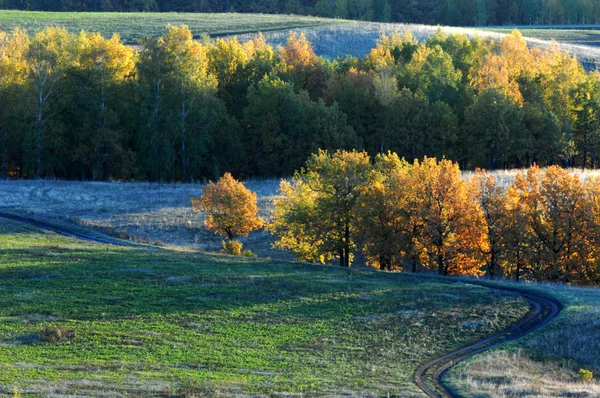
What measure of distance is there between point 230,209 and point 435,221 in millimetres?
17717

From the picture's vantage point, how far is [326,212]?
231 feet

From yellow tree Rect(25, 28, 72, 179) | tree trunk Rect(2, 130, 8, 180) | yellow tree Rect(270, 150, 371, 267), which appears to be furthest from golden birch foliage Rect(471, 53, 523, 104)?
tree trunk Rect(2, 130, 8, 180)

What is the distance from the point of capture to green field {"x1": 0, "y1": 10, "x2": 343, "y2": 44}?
15075 cm

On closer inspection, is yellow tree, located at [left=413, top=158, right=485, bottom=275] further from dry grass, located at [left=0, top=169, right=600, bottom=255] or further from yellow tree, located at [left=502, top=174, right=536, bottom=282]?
dry grass, located at [left=0, top=169, right=600, bottom=255]

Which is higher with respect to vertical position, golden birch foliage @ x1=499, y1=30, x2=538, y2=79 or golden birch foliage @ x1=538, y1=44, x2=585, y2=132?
golden birch foliage @ x1=499, y1=30, x2=538, y2=79

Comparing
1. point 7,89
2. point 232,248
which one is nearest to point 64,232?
A: point 232,248

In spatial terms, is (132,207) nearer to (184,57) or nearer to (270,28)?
(184,57)

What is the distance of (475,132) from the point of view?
108312 millimetres

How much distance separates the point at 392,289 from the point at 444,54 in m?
76.1

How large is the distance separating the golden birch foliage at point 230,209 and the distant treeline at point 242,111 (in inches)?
1125

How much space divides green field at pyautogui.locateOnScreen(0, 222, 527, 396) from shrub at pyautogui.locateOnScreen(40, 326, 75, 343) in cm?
35

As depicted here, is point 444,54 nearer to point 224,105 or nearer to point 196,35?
point 224,105

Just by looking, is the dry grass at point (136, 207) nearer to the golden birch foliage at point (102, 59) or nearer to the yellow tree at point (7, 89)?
A: the yellow tree at point (7, 89)

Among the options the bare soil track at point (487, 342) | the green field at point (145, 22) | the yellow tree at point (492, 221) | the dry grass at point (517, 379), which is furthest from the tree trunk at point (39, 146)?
the dry grass at point (517, 379)
